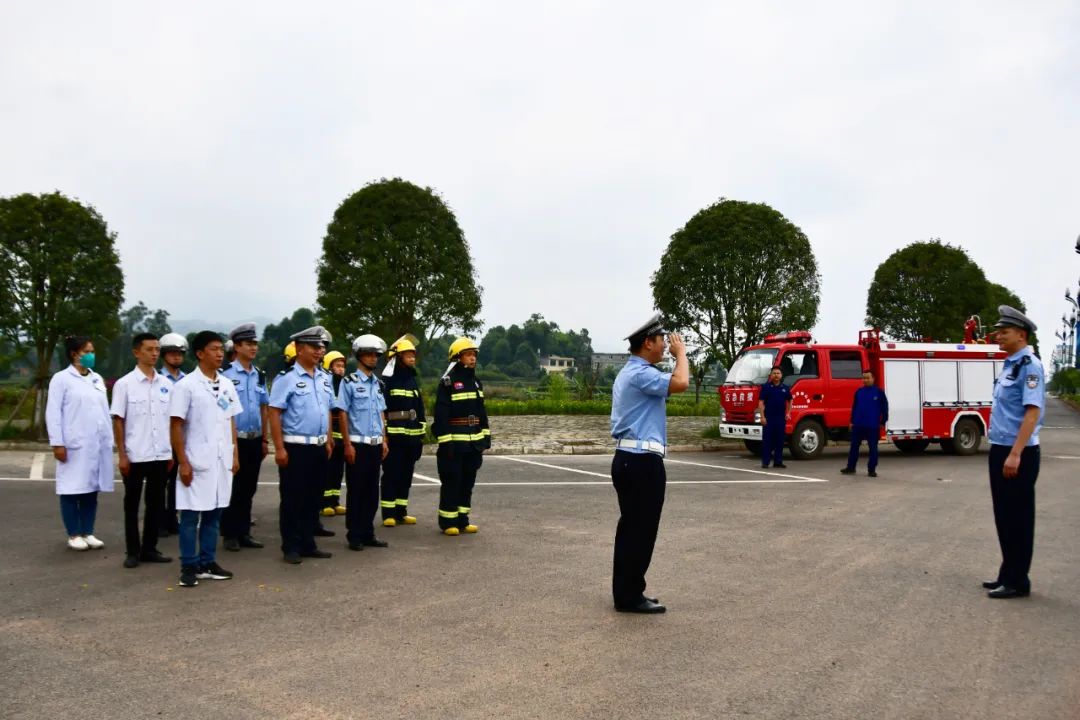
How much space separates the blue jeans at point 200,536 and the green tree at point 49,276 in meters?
13.0

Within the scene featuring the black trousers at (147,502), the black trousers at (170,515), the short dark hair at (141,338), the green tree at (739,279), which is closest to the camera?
the black trousers at (147,502)

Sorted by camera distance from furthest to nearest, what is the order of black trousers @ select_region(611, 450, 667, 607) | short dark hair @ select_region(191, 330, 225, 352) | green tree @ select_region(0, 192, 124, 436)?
green tree @ select_region(0, 192, 124, 436)
short dark hair @ select_region(191, 330, 225, 352)
black trousers @ select_region(611, 450, 667, 607)

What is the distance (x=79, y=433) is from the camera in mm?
7871

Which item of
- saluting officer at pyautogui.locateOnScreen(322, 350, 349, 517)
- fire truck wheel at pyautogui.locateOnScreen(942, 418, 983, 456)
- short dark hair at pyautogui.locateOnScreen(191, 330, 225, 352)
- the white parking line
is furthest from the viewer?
fire truck wheel at pyautogui.locateOnScreen(942, 418, 983, 456)

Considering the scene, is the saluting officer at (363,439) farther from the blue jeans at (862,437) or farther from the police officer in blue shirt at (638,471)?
the blue jeans at (862,437)

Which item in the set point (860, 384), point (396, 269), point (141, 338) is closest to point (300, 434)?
point (141, 338)

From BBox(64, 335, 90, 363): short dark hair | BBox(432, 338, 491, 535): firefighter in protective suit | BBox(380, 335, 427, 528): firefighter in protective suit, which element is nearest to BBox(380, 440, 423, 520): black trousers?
BBox(380, 335, 427, 528): firefighter in protective suit

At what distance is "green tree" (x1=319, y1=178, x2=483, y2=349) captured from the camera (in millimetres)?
28984

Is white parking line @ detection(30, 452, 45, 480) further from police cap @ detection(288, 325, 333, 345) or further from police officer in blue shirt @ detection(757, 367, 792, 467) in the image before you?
police officer in blue shirt @ detection(757, 367, 792, 467)

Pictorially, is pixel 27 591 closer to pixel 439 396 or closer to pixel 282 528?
pixel 282 528

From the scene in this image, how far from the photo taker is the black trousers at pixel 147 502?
7.21 m

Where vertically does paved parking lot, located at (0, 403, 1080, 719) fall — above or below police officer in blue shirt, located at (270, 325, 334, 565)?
below

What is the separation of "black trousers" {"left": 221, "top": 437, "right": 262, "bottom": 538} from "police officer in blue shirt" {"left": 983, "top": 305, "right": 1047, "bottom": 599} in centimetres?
618

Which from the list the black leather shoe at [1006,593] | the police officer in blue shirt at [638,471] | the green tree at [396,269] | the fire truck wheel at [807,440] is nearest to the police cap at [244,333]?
the police officer in blue shirt at [638,471]
